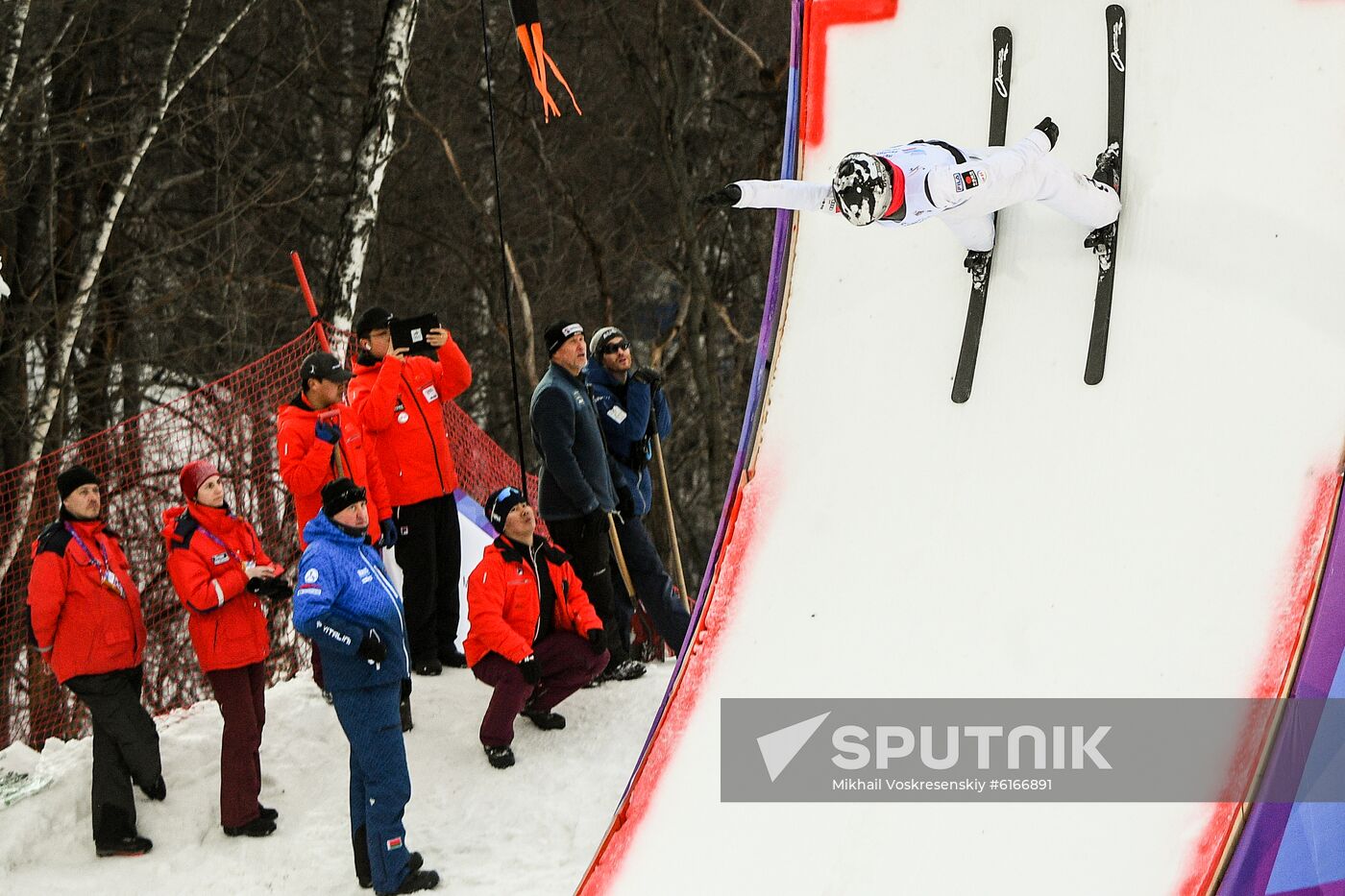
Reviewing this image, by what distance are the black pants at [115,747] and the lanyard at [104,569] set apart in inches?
10.6

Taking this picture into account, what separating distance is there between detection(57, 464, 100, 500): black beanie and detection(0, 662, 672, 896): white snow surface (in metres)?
0.98

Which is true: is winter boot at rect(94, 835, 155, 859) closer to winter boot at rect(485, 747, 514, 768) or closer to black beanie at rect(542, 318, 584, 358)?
winter boot at rect(485, 747, 514, 768)

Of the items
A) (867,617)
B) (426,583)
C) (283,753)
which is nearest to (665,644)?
(426,583)

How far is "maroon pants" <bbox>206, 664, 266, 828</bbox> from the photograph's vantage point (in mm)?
4527

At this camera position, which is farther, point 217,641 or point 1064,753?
point 217,641

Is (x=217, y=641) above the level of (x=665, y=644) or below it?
above

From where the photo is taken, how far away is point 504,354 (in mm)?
11461

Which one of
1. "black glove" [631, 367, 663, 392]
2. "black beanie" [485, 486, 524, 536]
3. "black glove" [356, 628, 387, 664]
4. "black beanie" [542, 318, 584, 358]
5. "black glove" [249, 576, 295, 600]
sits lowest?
"black glove" [356, 628, 387, 664]

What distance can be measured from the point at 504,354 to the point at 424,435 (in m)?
6.28

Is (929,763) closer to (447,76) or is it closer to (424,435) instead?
(424,435)

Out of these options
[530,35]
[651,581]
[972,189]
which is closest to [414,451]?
[651,581]

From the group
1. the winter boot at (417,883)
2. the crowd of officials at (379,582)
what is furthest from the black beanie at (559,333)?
the winter boot at (417,883)

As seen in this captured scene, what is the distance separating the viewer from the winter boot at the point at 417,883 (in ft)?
13.8

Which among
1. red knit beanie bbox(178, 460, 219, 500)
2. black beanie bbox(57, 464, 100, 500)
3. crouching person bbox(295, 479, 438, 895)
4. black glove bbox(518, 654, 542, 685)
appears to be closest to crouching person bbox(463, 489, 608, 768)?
black glove bbox(518, 654, 542, 685)
